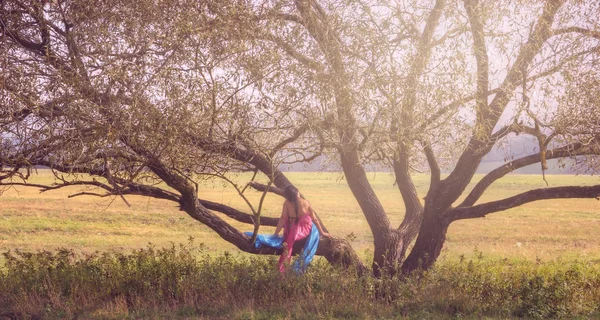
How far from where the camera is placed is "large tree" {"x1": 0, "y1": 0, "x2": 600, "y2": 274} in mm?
9094

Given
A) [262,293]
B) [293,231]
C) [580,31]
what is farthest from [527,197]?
[262,293]

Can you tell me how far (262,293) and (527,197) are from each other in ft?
20.6

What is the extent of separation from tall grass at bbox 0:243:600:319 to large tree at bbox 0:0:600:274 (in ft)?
Answer: 3.70

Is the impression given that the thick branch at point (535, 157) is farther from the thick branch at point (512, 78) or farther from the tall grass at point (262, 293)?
the tall grass at point (262, 293)

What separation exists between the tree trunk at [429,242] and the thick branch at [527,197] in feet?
1.05

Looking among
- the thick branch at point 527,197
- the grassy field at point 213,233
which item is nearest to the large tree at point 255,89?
the thick branch at point 527,197

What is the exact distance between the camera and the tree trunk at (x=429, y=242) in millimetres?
12859

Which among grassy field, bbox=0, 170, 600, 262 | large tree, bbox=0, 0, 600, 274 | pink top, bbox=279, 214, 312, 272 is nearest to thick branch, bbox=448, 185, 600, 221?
large tree, bbox=0, 0, 600, 274

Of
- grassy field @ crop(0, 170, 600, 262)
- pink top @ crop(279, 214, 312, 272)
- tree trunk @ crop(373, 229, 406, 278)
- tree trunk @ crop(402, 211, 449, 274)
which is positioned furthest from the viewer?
grassy field @ crop(0, 170, 600, 262)

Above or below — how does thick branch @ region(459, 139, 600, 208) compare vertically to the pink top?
above

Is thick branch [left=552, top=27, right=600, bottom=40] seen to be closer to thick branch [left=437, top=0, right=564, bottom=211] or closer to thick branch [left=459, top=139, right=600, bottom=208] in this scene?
thick branch [left=437, top=0, right=564, bottom=211]

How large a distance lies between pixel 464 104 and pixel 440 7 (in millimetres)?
2344

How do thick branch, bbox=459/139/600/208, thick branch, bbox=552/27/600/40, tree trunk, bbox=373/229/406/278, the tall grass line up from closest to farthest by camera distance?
the tall grass
thick branch, bbox=459/139/600/208
thick branch, bbox=552/27/600/40
tree trunk, bbox=373/229/406/278

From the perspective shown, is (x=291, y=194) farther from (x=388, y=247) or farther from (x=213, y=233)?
(x=213, y=233)
